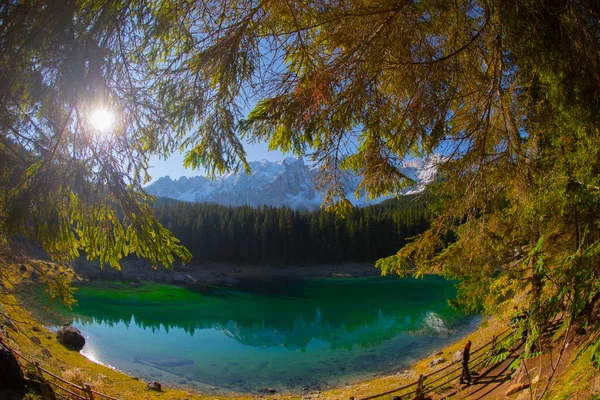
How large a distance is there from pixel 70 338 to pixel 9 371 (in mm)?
10145

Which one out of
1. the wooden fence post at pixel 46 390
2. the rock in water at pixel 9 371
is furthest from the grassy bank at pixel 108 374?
the wooden fence post at pixel 46 390

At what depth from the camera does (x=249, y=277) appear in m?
50.8

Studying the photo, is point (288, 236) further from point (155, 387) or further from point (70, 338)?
point (155, 387)

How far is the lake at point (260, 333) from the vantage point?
15.4 metres

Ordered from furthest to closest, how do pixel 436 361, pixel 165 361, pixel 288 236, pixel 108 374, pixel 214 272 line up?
pixel 288 236 < pixel 214 272 < pixel 165 361 < pixel 436 361 < pixel 108 374

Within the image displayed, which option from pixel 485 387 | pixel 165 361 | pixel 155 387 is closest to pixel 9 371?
pixel 155 387

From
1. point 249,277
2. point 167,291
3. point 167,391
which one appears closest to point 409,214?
point 249,277

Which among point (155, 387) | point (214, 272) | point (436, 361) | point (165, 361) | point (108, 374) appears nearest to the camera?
point (155, 387)

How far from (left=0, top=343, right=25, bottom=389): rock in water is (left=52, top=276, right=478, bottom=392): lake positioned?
298 inches

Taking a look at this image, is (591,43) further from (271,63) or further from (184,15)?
(184,15)

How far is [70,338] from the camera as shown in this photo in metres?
16.2

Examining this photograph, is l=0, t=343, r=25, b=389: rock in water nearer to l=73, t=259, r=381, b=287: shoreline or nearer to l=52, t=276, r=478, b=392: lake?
l=52, t=276, r=478, b=392: lake

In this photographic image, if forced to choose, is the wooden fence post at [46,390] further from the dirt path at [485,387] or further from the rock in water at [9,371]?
the dirt path at [485,387]

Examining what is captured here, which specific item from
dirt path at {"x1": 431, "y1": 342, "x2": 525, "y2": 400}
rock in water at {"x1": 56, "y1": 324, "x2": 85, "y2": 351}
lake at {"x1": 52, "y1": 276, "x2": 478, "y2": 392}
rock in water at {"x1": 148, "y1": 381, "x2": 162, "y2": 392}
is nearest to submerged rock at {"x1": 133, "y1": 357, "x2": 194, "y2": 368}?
lake at {"x1": 52, "y1": 276, "x2": 478, "y2": 392}
